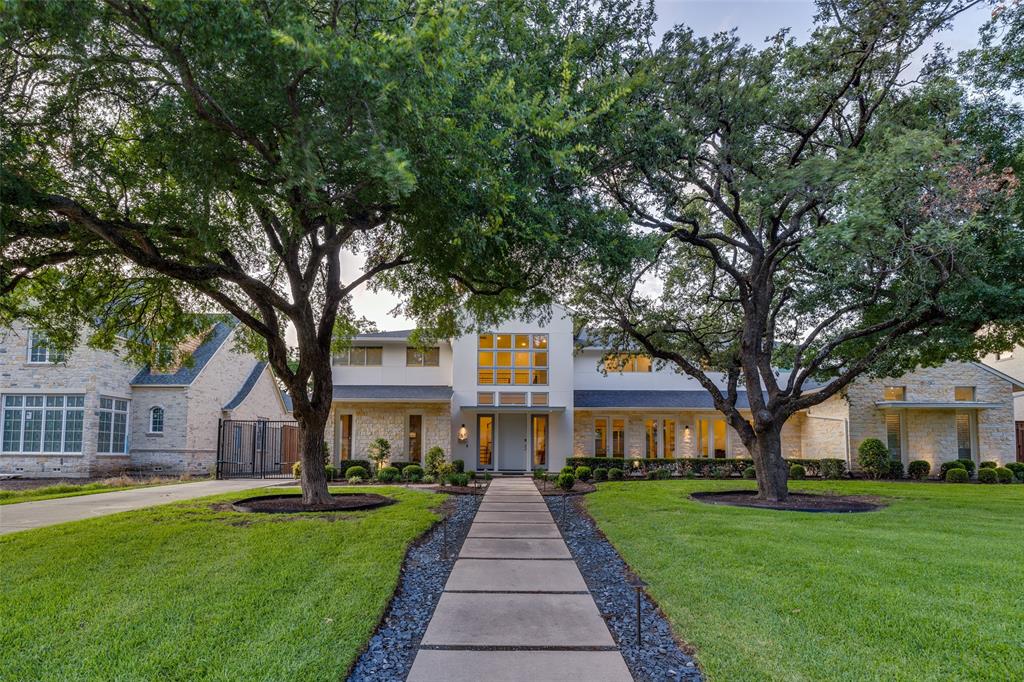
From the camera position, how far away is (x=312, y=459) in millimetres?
11375

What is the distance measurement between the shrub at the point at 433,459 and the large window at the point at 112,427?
10.3m

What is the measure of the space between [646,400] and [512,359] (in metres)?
5.03

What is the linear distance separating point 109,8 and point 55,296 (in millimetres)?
6762

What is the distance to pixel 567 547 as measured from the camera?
8.02 meters

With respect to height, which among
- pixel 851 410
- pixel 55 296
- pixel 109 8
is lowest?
pixel 851 410

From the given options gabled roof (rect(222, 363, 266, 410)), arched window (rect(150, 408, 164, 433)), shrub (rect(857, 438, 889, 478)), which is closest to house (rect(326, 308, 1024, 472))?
shrub (rect(857, 438, 889, 478))

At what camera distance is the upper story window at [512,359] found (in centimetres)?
2147

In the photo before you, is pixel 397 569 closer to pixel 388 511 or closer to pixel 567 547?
pixel 567 547

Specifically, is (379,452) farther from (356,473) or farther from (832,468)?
(832,468)

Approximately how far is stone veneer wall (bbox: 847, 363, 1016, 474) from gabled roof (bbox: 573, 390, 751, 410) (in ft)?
12.8

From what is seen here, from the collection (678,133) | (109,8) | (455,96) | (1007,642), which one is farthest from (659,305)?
(109,8)

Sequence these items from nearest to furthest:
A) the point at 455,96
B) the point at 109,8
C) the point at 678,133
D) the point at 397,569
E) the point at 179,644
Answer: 1. the point at 179,644
2. the point at 109,8
3. the point at 455,96
4. the point at 397,569
5. the point at 678,133

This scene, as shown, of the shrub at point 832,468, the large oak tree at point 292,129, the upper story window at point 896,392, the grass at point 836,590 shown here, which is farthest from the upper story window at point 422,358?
the upper story window at point 896,392

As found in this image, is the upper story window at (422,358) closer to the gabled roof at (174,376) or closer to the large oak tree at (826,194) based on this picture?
the gabled roof at (174,376)
